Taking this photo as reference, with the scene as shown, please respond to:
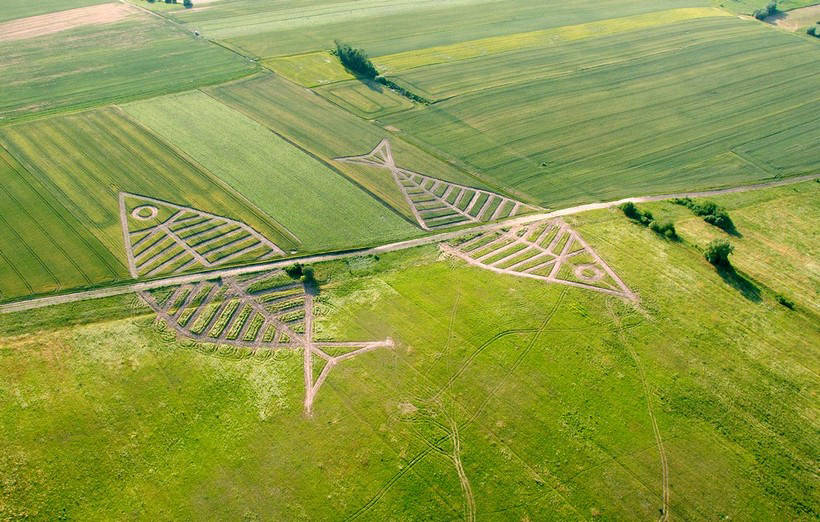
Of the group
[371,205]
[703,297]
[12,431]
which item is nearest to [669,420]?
[703,297]

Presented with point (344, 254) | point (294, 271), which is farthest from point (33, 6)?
point (344, 254)

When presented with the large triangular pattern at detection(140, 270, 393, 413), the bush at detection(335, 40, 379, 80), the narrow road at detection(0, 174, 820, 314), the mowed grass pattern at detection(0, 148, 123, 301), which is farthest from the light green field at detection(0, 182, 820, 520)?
the bush at detection(335, 40, 379, 80)

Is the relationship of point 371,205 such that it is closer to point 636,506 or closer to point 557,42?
point 636,506

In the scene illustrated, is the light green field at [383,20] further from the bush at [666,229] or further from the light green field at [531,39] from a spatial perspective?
the bush at [666,229]

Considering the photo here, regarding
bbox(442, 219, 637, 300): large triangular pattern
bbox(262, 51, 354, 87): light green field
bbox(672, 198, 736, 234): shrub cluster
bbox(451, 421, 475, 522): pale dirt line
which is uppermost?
bbox(262, 51, 354, 87): light green field

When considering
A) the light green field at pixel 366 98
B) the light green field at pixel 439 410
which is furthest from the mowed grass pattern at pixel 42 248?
the light green field at pixel 366 98

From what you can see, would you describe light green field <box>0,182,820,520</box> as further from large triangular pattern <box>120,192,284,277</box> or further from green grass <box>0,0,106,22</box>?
green grass <box>0,0,106,22</box>
